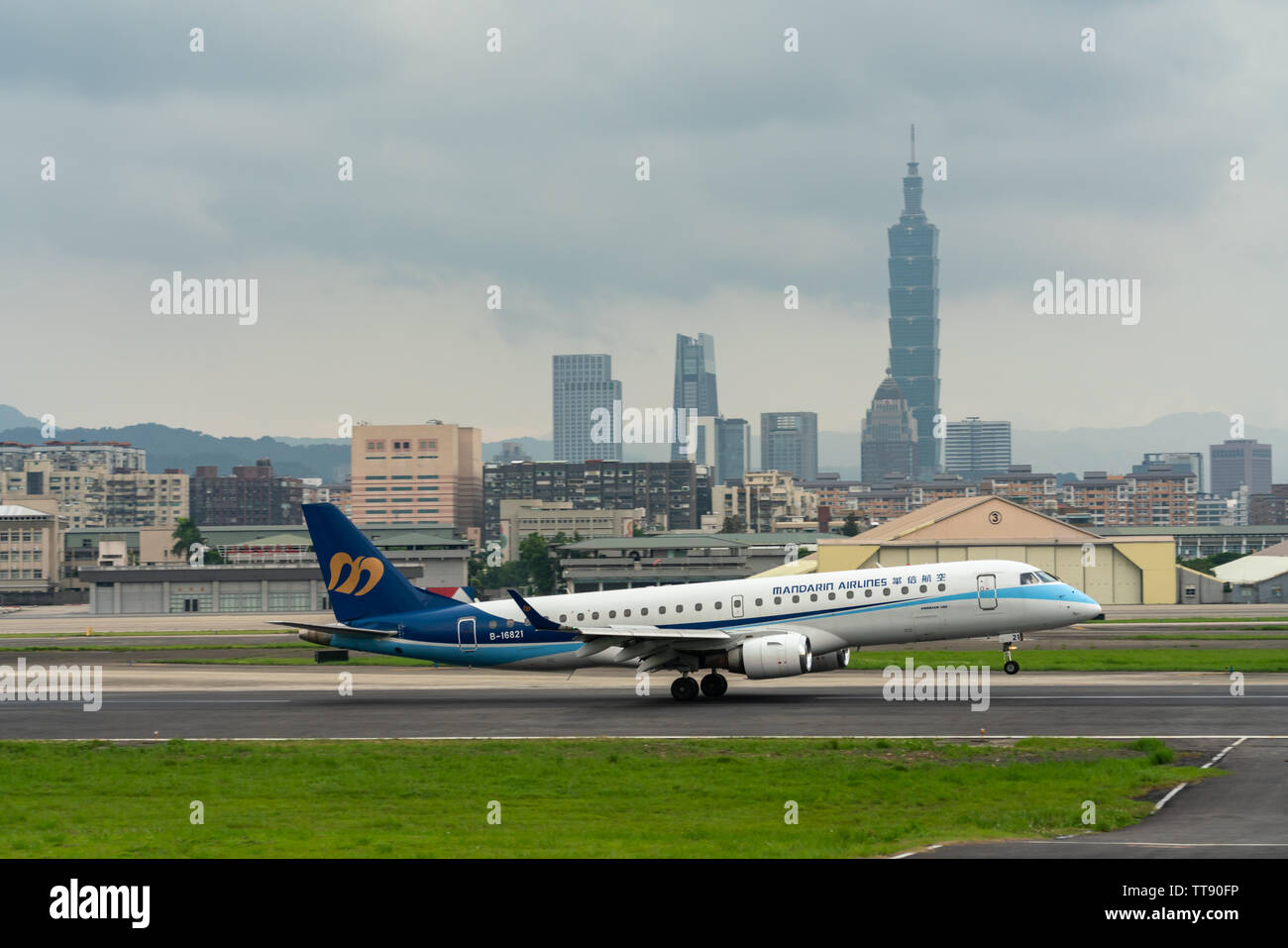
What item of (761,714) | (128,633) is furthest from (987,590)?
(128,633)

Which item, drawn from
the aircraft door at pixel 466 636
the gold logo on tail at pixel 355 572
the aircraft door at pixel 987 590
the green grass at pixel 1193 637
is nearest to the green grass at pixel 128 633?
the gold logo on tail at pixel 355 572

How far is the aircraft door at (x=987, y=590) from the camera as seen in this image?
152 feet

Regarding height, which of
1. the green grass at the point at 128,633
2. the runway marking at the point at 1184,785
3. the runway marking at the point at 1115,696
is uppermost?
the runway marking at the point at 1184,785

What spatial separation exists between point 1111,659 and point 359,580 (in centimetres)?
3321

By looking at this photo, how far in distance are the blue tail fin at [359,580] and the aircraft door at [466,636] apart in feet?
4.16

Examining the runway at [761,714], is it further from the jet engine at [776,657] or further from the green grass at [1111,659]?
the green grass at [1111,659]

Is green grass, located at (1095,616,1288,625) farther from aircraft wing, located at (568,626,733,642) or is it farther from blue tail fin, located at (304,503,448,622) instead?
blue tail fin, located at (304,503,448,622)

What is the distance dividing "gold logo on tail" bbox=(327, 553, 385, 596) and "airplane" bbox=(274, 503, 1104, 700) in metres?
1.52

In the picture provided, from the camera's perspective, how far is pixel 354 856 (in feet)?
68.3

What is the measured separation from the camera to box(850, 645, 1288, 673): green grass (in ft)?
183

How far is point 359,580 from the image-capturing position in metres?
49.9
